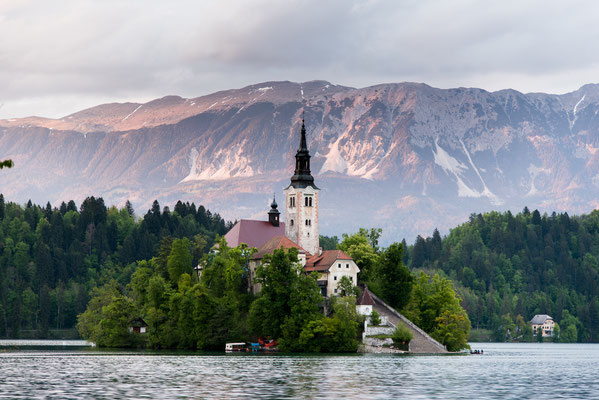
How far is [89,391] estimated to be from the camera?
7150 centimetres

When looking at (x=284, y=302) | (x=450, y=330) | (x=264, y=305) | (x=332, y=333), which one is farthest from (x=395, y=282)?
(x=264, y=305)

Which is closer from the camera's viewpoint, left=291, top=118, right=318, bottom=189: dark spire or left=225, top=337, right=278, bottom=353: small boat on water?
left=225, top=337, right=278, bottom=353: small boat on water

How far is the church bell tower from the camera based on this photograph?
552ft

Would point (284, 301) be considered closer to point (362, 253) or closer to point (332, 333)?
point (332, 333)

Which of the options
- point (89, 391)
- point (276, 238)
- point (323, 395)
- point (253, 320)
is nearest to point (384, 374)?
point (323, 395)

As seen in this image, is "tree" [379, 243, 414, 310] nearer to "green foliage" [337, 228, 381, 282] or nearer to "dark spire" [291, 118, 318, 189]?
"green foliage" [337, 228, 381, 282]

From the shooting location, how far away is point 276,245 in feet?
520

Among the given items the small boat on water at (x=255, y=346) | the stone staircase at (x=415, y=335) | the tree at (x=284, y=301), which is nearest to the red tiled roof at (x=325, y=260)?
the stone staircase at (x=415, y=335)

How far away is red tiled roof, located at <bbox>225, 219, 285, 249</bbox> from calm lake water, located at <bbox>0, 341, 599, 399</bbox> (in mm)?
49691

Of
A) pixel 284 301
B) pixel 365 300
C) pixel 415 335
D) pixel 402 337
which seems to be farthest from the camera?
pixel 415 335

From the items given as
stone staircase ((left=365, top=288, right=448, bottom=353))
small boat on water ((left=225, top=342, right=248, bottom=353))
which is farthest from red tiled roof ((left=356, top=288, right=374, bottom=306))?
small boat on water ((left=225, top=342, right=248, bottom=353))

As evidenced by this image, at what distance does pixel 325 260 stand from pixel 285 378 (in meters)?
68.0

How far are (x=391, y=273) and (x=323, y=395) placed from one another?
82.2 metres

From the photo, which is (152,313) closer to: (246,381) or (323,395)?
(246,381)
